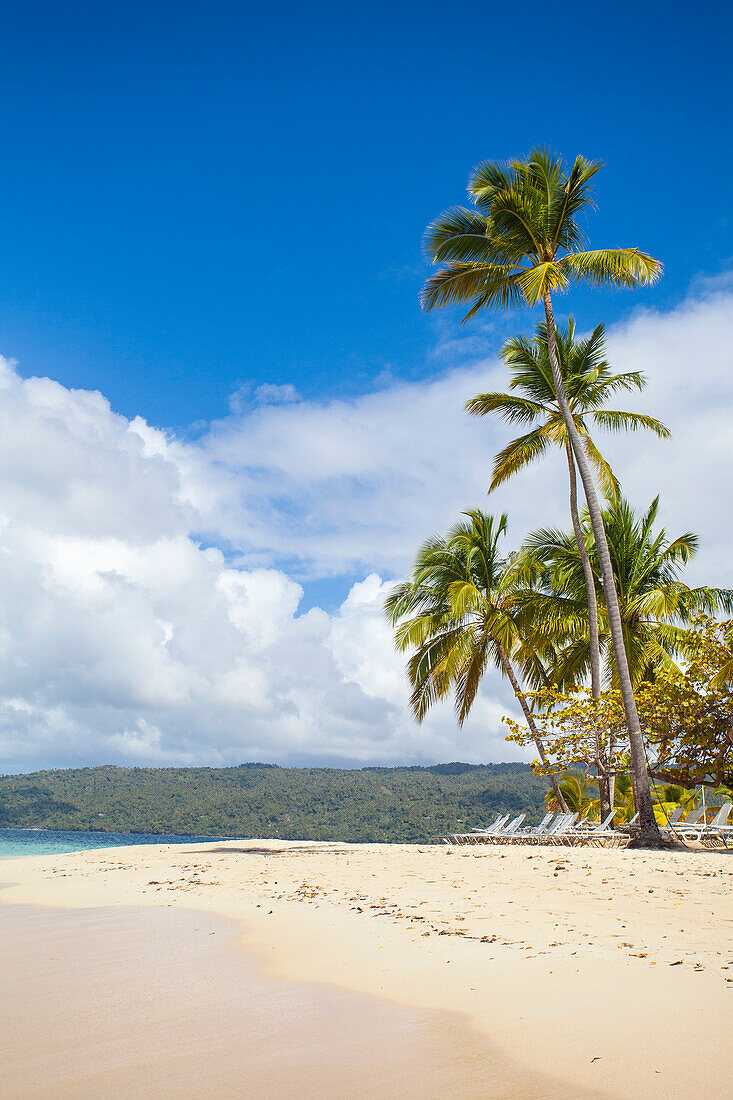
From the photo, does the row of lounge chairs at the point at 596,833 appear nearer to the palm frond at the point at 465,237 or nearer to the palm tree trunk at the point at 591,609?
the palm tree trunk at the point at 591,609

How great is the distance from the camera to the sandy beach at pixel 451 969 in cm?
291

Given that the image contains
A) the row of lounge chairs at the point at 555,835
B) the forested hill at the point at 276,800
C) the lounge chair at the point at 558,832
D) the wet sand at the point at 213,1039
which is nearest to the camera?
the wet sand at the point at 213,1039

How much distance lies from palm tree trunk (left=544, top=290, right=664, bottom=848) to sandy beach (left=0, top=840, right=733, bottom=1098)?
4.64 metres

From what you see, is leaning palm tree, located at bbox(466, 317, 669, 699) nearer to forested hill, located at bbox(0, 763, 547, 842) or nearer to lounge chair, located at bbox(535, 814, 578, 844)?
lounge chair, located at bbox(535, 814, 578, 844)

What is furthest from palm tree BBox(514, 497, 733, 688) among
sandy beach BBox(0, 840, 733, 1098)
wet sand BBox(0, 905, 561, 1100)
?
wet sand BBox(0, 905, 561, 1100)

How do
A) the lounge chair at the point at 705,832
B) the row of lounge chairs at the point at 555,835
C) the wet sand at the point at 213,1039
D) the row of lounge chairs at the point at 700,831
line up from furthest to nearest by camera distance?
the row of lounge chairs at the point at 555,835, the lounge chair at the point at 705,832, the row of lounge chairs at the point at 700,831, the wet sand at the point at 213,1039

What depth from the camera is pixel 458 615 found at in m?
22.8

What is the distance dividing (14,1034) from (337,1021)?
62.7 inches

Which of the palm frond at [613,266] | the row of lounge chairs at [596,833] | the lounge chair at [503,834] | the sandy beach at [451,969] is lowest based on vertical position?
the lounge chair at [503,834]

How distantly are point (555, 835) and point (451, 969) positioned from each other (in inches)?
470

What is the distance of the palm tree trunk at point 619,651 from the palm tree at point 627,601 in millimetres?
5300

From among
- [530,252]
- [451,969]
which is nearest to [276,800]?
[530,252]

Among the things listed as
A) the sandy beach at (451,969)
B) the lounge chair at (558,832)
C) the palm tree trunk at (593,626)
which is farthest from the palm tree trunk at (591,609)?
the sandy beach at (451,969)

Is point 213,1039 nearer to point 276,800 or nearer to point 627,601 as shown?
point 627,601
